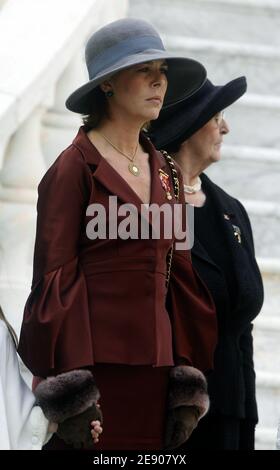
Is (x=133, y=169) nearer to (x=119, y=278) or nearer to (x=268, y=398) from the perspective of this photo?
(x=119, y=278)

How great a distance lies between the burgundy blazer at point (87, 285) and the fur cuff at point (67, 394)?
0.10 ft

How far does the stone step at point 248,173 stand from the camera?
739 centimetres

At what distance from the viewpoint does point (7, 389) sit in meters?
4.64

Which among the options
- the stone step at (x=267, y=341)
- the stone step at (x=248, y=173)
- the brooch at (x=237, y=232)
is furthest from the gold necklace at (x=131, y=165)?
the stone step at (x=248, y=173)

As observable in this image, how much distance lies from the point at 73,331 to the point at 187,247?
0.56 meters

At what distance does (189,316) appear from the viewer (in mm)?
4910

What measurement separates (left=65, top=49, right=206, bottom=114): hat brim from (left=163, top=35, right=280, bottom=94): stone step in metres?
2.46

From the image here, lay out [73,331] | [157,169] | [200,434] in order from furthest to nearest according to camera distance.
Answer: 1. [200,434]
2. [157,169]
3. [73,331]

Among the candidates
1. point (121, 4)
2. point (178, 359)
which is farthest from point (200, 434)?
point (121, 4)

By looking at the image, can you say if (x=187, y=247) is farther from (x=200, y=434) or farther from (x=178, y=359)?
(x=200, y=434)

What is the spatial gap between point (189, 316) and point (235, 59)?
3.07m

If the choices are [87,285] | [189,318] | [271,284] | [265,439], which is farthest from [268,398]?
[87,285]

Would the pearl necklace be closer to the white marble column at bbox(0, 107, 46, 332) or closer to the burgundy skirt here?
the white marble column at bbox(0, 107, 46, 332)
